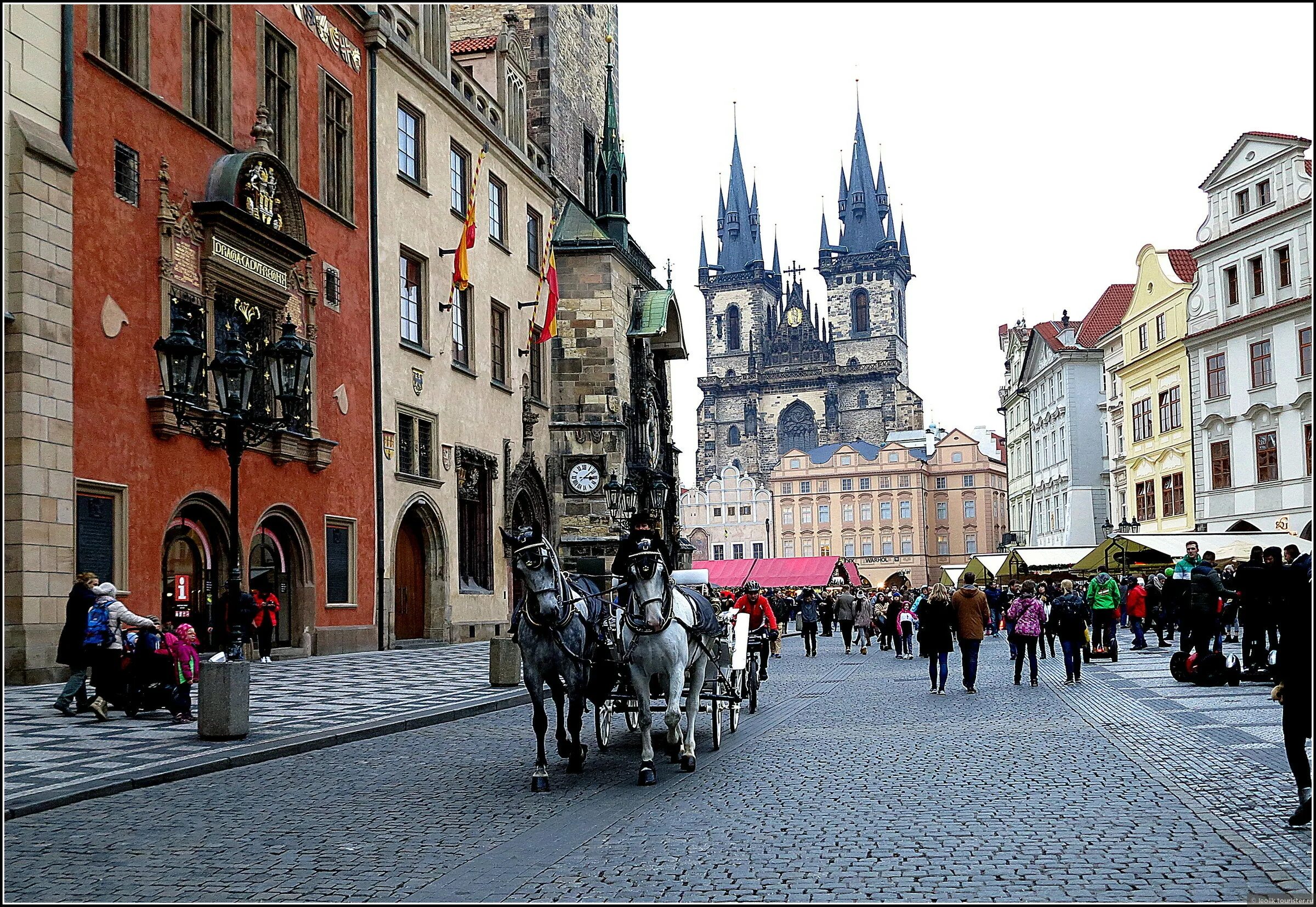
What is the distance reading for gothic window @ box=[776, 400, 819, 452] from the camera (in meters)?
147

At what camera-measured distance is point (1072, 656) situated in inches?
818

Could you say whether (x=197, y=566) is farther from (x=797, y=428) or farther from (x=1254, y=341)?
(x=797, y=428)

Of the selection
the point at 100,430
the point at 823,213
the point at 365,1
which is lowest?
the point at 100,430

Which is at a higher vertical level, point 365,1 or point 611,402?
point 365,1

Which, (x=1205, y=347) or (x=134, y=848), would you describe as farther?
(x=1205, y=347)

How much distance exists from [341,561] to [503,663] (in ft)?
30.1

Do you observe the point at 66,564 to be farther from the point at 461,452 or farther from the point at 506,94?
the point at 506,94

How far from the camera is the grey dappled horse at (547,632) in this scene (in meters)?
10.4

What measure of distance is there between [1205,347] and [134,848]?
1863 inches

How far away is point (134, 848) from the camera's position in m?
7.82

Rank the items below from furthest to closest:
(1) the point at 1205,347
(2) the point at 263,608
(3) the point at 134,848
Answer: (1) the point at 1205,347 < (2) the point at 263,608 < (3) the point at 134,848

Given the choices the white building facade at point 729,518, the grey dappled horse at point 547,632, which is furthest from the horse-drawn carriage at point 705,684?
the white building facade at point 729,518

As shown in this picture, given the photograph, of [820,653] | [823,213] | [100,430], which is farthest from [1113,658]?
[823,213]

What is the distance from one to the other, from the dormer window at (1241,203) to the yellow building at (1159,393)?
20.7 feet
